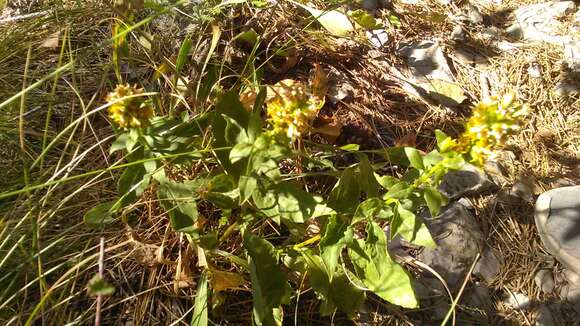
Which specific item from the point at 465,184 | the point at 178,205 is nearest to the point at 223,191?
the point at 178,205

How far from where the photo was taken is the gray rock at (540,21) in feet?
7.70

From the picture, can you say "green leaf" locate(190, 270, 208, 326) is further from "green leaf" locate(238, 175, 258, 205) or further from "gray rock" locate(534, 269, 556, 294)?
"gray rock" locate(534, 269, 556, 294)

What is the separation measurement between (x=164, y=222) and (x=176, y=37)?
0.75 m

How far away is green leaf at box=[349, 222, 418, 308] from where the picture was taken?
48.8 inches

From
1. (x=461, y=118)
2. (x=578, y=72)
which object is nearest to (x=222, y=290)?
(x=461, y=118)

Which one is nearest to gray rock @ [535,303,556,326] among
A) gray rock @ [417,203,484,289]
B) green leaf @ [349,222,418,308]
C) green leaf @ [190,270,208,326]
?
gray rock @ [417,203,484,289]

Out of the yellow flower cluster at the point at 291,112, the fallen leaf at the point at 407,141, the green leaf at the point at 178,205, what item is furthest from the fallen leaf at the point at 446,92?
the green leaf at the point at 178,205

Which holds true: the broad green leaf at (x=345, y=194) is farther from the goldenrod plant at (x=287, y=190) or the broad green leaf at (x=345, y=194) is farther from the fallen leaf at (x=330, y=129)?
the fallen leaf at (x=330, y=129)

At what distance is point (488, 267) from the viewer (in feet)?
5.62

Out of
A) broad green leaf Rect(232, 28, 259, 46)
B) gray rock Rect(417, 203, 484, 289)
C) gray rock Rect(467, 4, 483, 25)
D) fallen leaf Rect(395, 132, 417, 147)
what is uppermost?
broad green leaf Rect(232, 28, 259, 46)

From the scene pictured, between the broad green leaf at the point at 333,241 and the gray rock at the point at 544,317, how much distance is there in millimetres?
815

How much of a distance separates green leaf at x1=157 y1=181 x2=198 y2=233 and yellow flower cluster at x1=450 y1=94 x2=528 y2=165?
25.9 inches

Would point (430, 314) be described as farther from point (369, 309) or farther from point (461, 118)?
point (461, 118)

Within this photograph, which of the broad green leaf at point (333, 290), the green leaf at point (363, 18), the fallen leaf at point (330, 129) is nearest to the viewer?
the broad green leaf at point (333, 290)
